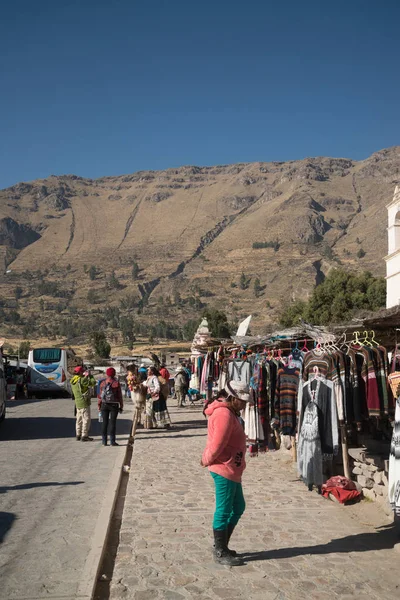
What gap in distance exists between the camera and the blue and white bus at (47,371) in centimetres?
3753

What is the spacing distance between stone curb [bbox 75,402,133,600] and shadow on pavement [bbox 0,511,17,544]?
3.26 feet

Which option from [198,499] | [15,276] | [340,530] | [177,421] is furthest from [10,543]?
[15,276]

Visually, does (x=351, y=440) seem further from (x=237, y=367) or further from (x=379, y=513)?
(x=237, y=367)

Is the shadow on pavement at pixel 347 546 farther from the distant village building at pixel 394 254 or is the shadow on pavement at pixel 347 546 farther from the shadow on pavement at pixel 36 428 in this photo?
the distant village building at pixel 394 254

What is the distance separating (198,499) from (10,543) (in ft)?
9.44

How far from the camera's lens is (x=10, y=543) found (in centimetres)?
670

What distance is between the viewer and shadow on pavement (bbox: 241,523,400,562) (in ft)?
20.4

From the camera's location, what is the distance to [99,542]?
6.57 meters

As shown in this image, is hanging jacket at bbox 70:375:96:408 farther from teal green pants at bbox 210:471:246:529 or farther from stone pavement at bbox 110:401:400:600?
teal green pants at bbox 210:471:246:529

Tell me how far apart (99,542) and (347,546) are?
8.27 feet

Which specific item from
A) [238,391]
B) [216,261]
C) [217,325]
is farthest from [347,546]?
[216,261]

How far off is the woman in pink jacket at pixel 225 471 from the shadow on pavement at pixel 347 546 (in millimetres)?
372

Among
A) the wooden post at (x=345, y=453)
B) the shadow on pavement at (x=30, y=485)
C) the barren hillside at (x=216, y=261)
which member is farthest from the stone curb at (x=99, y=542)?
the barren hillside at (x=216, y=261)

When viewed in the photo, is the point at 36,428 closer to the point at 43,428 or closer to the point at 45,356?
the point at 43,428
